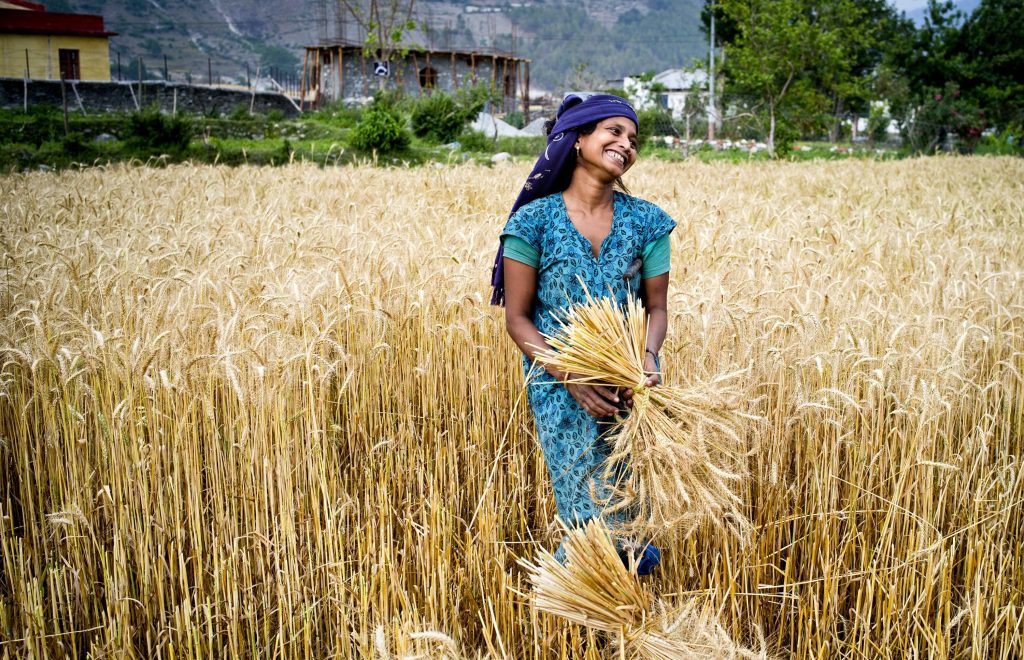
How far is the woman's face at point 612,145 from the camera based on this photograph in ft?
7.45

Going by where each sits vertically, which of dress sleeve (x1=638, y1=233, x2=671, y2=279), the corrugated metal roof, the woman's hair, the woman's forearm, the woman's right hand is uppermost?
the corrugated metal roof

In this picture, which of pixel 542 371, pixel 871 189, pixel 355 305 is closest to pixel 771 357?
pixel 542 371

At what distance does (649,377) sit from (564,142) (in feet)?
2.65

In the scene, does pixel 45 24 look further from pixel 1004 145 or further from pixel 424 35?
pixel 424 35

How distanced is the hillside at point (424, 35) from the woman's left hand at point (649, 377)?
224ft

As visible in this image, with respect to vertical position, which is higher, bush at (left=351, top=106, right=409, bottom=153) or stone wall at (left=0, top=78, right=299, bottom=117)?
stone wall at (left=0, top=78, right=299, bottom=117)

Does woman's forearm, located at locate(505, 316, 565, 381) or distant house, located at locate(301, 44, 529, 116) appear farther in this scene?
distant house, located at locate(301, 44, 529, 116)

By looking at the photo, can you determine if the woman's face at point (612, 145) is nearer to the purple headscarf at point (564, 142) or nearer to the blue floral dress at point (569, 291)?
the purple headscarf at point (564, 142)

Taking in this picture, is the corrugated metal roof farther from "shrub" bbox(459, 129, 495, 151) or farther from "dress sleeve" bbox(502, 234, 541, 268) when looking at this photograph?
"dress sleeve" bbox(502, 234, 541, 268)

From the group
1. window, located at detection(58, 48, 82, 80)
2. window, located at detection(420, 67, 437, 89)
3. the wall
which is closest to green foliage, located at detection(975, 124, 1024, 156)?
window, located at detection(420, 67, 437, 89)

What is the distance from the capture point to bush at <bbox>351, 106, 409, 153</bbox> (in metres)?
17.9

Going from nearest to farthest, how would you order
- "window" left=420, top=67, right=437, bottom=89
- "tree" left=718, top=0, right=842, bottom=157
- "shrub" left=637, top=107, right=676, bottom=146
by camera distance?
"tree" left=718, top=0, right=842, bottom=157 < "shrub" left=637, top=107, right=676, bottom=146 < "window" left=420, top=67, right=437, bottom=89

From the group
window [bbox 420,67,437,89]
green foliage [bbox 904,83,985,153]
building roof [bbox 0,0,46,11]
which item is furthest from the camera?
window [bbox 420,67,437,89]

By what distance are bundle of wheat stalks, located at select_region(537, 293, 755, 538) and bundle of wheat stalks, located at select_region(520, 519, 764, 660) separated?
0.12m
